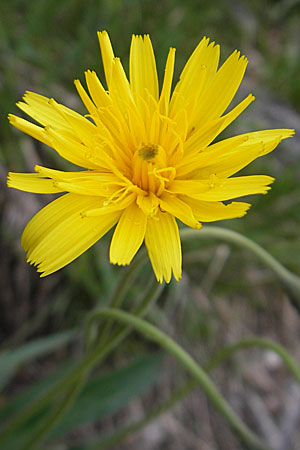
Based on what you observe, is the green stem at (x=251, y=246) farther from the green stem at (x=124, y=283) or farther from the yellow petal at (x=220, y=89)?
the yellow petal at (x=220, y=89)

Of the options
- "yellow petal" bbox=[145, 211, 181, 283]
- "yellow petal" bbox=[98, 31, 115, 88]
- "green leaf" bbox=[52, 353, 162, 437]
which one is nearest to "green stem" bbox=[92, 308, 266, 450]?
"yellow petal" bbox=[145, 211, 181, 283]

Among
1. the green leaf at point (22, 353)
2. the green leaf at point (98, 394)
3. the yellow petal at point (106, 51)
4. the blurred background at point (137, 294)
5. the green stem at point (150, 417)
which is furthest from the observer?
the blurred background at point (137, 294)

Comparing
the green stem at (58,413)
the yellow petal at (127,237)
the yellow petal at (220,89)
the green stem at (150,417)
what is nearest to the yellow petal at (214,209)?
the yellow petal at (127,237)

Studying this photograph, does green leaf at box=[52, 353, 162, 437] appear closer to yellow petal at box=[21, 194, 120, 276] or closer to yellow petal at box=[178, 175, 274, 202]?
yellow petal at box=[21, 194, 120, 276]

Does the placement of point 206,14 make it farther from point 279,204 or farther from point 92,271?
point 92,271

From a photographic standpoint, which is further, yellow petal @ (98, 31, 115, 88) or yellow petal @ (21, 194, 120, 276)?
yellow petal @ (98, 31, 115, 88)

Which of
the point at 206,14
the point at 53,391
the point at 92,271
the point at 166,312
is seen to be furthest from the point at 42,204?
the point at 206,14

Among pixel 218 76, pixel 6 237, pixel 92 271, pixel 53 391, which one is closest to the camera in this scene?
pixel 218 76
